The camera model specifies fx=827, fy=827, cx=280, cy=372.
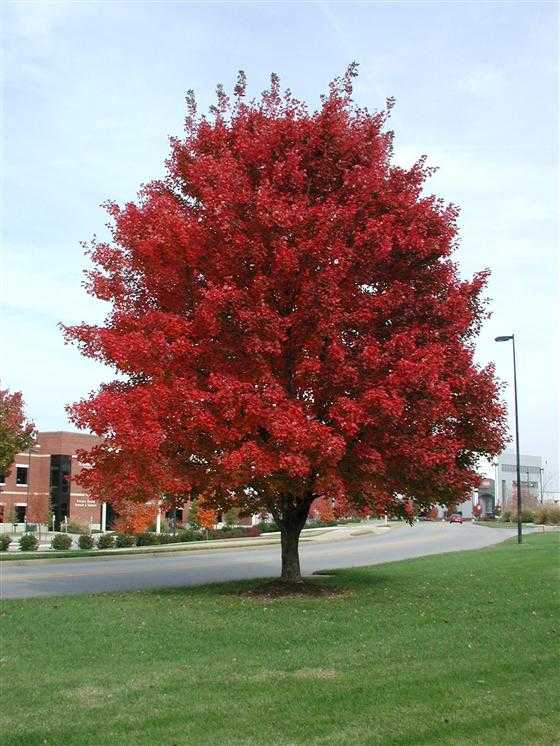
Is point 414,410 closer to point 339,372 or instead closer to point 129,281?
point 339,372

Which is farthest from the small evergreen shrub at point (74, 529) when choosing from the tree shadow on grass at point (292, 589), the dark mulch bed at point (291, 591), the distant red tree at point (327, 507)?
the dark mulch bed at point (291, 591)

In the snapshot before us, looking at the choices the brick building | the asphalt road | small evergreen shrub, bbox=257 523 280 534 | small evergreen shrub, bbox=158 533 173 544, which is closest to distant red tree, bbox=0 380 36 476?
the asphalt road

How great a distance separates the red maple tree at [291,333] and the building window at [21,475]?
61.2 metres

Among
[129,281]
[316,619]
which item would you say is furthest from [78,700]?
[129,281]

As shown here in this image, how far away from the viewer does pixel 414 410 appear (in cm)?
1451

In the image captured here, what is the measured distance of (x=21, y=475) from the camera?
74562mm

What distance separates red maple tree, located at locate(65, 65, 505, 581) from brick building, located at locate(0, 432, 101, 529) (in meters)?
59.4

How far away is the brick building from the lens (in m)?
72.8

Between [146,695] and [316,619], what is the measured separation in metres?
5.23

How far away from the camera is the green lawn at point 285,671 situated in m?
6.61

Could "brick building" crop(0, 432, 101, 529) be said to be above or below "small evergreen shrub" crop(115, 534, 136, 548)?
above

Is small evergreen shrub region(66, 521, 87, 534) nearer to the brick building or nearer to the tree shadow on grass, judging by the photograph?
the brick building

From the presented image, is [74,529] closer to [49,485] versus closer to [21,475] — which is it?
[49,485]

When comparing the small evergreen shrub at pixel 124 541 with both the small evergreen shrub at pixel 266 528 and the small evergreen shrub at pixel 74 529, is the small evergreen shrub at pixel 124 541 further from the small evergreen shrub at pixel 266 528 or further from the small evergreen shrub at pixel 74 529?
the small evergreen shrub at pixel 74 529
